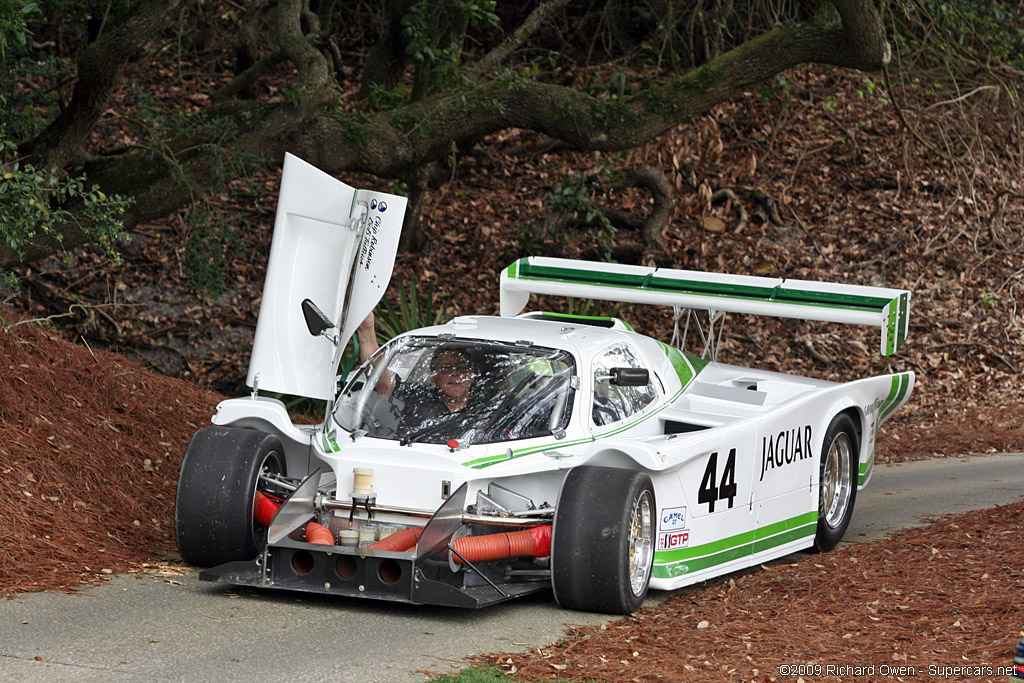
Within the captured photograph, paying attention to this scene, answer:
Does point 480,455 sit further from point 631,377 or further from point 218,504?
point 218,504

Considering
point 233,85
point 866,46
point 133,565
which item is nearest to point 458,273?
point 233,85

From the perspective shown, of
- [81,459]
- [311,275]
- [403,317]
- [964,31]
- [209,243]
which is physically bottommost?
[81,459]

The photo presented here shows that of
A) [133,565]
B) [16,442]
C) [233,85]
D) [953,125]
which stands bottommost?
[133,565]

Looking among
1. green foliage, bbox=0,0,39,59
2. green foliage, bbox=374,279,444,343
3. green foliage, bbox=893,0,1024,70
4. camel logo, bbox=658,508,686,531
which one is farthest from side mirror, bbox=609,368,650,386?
green foliage, bbox=893,0,1024,70

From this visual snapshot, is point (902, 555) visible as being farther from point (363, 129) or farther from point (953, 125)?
point (953, 125)

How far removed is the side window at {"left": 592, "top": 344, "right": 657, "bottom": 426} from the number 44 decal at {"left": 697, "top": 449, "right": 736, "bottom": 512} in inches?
26.8

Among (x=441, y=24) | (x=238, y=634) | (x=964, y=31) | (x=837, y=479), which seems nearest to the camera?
(x=238, y=634)

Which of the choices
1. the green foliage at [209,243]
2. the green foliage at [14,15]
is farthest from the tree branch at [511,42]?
the green foliage at [14,15]

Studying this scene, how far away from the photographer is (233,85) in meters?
14.0

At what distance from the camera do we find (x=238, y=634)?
252 inches

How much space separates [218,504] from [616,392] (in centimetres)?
264

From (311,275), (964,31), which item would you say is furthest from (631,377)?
(964,31)

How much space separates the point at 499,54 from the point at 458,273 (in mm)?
4363

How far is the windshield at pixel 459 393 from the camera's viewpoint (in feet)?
25.3
